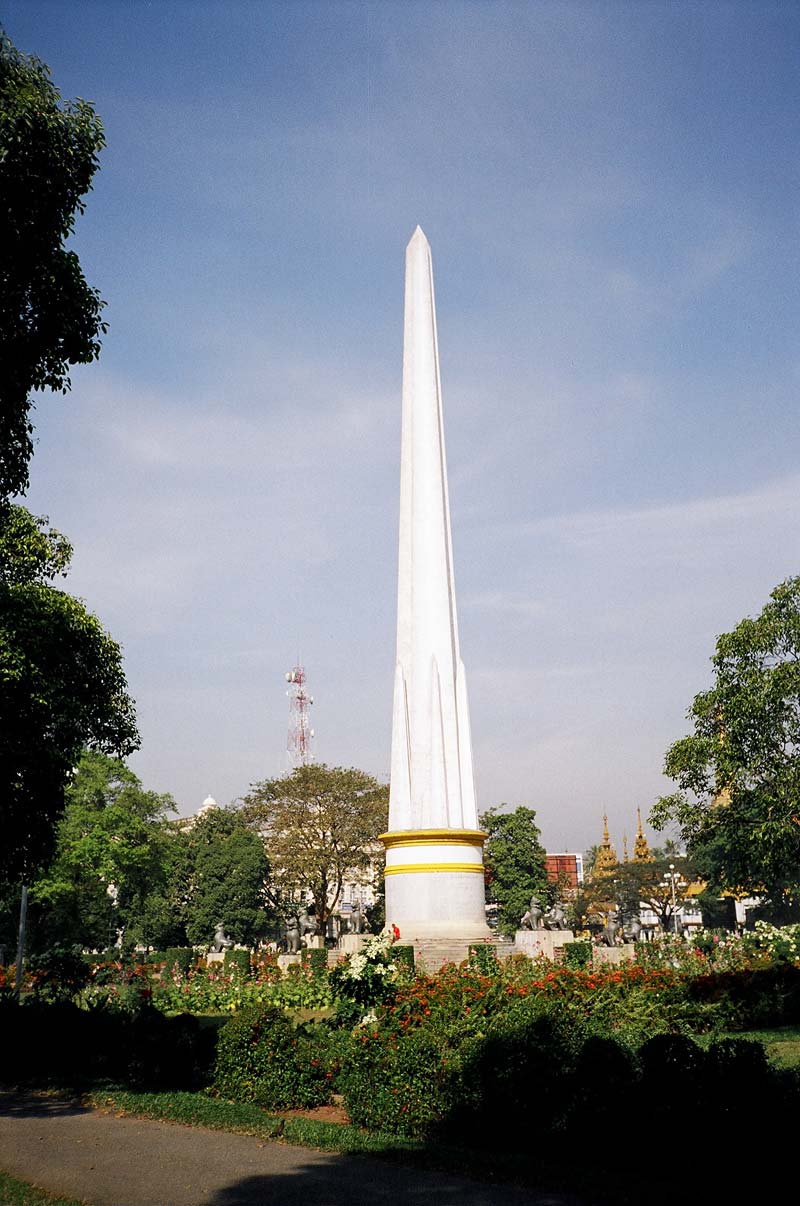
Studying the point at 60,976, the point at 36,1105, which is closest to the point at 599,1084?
the point at 36,1105

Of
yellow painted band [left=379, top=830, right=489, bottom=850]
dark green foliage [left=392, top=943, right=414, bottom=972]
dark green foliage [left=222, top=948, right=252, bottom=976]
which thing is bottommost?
dark green foliage [left=222, top=948, right=252, bottom=976]

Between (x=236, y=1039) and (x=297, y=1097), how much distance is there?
1220 mm

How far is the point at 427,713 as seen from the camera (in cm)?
2984

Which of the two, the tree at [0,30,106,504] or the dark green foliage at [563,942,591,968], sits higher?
the tree at [0,30,106,504]

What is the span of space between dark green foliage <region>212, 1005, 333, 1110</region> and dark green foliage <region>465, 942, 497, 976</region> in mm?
7345

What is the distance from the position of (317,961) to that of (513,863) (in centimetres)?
3530

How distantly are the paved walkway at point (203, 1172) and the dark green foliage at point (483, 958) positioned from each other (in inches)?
374

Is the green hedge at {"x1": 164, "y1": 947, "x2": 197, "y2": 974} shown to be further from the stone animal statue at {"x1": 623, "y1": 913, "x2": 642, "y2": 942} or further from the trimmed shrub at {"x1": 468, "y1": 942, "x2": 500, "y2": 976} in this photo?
the stone animal statue at {"x1": 623, "y1": 913, "x2": 642, "y2": 942}

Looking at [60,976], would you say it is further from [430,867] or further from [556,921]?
[556,921]

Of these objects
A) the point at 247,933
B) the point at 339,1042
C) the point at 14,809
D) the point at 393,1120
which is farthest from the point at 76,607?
the point at 247,933

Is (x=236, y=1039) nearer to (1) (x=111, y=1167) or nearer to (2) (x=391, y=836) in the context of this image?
(1) (x=111, y=1167)

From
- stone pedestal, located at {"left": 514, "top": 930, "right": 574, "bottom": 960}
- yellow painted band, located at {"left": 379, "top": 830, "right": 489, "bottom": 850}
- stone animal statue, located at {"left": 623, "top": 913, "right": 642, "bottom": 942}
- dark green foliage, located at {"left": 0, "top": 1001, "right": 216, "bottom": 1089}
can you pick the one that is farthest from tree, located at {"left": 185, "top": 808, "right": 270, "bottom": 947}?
dark green foliage, located at {"left": 0, "top": 1001, "right": 216, "bottom": 1089}

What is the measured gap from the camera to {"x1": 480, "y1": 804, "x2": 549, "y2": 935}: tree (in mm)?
60531

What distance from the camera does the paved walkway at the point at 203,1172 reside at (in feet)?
26.5
